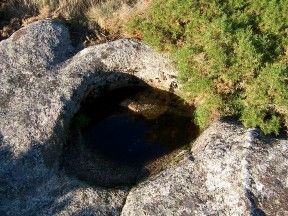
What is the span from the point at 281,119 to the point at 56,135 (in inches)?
263

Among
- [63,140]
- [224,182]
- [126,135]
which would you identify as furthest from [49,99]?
[224,182]

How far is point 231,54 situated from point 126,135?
4281mm

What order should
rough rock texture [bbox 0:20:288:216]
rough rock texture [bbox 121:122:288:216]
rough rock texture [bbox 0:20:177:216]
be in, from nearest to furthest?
rough rock texture [bbox 121:122:288:216]
rough rock texture [bbox 0:20:288:216]
rough rock texture [bbox 0:20:177:216]

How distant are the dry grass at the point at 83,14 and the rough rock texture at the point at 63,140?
1.06 metres

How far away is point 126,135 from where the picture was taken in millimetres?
16781

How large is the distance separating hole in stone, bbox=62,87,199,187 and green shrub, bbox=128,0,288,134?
3.08 feet

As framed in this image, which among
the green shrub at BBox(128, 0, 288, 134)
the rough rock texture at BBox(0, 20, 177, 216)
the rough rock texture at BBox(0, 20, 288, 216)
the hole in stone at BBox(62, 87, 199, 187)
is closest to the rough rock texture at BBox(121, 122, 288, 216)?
the rough rock texture at BBox(0, 20, 288, 216)

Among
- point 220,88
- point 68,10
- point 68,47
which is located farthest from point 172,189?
point 68,10

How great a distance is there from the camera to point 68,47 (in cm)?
1827

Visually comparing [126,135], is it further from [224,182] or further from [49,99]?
[224,182]

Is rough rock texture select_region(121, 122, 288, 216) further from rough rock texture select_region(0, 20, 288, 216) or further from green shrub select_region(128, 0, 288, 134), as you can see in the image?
green shrub select_region(128, 0, 288, 134)

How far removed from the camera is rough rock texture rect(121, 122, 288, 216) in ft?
42.1

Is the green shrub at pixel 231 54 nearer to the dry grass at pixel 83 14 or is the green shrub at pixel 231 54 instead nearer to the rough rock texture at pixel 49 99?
the rough rock texture at pixel 49 99

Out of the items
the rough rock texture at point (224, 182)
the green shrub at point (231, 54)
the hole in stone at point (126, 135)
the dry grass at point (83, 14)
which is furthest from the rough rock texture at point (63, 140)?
the dry grass at point (83, 14)
